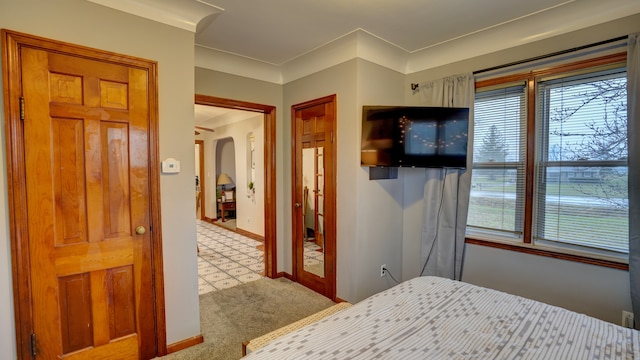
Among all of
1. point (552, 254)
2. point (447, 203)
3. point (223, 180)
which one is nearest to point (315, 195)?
point (447, 203)

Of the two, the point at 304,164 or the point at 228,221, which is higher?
the point at 304,164

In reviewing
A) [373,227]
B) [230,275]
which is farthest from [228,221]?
[373,227]

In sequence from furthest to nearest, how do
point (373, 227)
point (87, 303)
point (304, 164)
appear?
point (304, 164), point (373, 227), point (87, 303)

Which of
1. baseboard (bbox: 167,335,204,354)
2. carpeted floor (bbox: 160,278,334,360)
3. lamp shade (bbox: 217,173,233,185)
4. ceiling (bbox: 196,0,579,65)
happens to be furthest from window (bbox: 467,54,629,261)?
lamp shade (bbox: 217,173,233,185)

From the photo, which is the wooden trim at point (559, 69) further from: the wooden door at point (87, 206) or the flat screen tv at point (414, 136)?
the wooden door at point (87, 206)

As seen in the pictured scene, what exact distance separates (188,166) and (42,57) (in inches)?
39.8

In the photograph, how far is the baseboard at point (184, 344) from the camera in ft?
7.34

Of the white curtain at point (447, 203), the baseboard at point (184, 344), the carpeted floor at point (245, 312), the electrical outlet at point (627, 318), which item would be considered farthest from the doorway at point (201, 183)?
the electrical outlet at point (627, 318)

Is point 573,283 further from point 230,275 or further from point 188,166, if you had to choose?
point 230,275

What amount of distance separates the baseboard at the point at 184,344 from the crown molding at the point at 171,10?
2347 mm

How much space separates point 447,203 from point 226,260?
3.24m

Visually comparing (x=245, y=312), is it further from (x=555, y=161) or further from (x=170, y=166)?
(x=555, y=161)

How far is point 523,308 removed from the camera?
5.03ft

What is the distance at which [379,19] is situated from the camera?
2393mm
